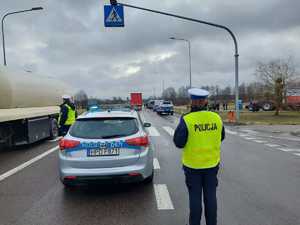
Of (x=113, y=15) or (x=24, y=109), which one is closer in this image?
(x=24, y=109)

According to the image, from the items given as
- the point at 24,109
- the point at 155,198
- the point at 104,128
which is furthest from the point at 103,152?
the point at 24,109

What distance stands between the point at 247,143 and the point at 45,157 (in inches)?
299

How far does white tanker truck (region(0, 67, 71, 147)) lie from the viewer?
1061 cm

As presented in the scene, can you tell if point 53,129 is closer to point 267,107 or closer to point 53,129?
point 53,129

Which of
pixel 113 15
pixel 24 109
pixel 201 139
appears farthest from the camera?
pixel 113 15

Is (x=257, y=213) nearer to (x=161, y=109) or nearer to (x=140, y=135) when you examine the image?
(x=140, y=135)

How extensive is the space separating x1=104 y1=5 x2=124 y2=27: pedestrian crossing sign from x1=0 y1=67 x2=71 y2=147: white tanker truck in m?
4.23

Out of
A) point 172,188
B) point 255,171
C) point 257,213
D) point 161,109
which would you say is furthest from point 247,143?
point 161,109

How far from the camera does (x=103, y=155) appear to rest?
210 inches

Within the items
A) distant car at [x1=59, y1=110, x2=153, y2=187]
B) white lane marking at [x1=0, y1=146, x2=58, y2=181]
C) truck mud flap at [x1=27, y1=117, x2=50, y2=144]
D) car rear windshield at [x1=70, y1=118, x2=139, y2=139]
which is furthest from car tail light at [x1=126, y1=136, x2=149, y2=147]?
truck mud flap at [x1=27, y1=117, x2=50, y2=144]

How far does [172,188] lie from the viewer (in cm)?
587

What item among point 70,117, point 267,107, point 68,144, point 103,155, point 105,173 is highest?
point 70,117

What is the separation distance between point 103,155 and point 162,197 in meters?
1.27

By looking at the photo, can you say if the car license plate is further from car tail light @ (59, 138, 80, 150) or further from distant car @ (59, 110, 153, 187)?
car tail light @ (59, 138, 80, 150)
